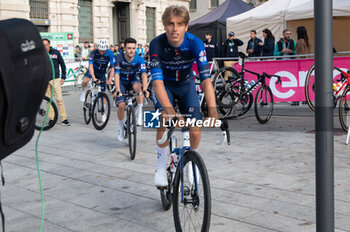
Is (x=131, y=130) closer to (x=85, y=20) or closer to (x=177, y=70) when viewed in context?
(x=177, y=70)

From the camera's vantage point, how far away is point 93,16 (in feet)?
116

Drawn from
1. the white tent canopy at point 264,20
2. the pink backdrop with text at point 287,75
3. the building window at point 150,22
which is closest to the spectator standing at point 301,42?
the pink backdrop with text at point 287,75

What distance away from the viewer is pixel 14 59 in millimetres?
1687

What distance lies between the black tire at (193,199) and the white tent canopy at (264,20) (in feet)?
44.8

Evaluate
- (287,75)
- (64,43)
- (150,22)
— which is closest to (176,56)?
(287,75)

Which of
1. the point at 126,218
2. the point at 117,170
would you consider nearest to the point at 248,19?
the point at 117,170

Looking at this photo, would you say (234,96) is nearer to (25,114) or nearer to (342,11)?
(342,11)

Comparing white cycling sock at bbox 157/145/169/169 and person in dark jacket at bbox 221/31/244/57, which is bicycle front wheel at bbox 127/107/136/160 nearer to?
white cycling sock at bbox 157/145/169/169

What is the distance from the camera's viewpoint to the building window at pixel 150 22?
136 ft

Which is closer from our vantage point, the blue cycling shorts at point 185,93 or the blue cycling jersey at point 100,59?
the blue cycling shorts at point 185,93

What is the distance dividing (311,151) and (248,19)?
37.0 ft

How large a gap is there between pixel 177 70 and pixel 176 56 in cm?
18

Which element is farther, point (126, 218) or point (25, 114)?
point (126, 218)

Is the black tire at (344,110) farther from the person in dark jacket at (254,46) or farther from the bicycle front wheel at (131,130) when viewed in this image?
the person in dark jacket at (254,46)
